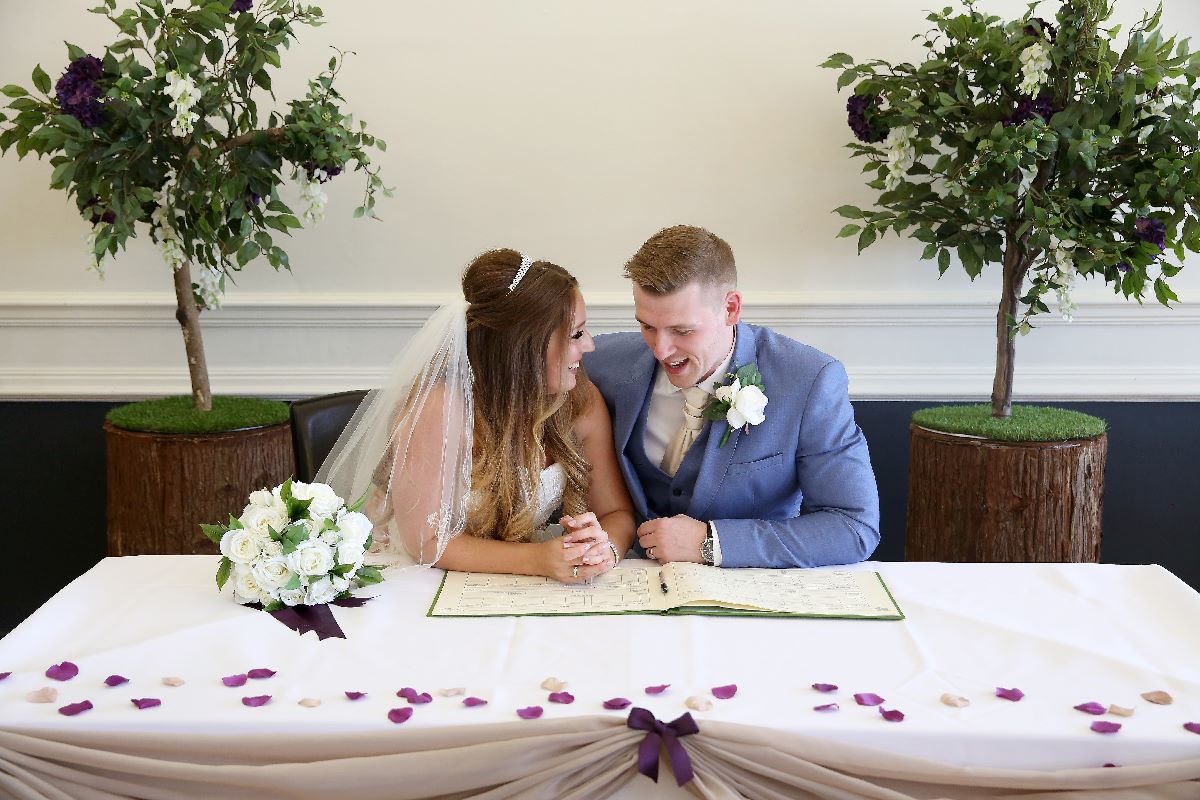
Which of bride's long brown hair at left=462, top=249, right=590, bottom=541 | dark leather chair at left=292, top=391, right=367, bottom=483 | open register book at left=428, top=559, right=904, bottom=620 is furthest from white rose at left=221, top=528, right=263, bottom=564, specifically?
dark leather chair at left=292, top=391, right=367, bottom=483

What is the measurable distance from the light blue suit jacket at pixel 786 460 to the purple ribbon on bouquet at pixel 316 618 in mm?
735

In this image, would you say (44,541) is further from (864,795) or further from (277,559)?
(864,795)

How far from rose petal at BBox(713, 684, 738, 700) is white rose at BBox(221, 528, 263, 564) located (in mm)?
827

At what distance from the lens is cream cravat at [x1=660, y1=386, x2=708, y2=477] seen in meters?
2.48

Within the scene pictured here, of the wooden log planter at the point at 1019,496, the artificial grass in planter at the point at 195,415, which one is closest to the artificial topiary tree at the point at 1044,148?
the wooden log planter at the point at 1019,496

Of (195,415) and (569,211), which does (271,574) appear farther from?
(569,211)

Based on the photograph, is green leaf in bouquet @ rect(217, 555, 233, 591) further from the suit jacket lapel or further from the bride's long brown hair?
the suit jacket lapel

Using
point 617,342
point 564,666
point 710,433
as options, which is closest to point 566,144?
point 617,342

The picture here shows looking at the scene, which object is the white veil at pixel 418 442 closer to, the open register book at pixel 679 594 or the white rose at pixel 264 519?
the open register book at pixel 679 594

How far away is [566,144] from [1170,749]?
2.84m

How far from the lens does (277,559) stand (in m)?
1.89

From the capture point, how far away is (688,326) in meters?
2.36

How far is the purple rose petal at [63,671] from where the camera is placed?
→ 1.63 metres

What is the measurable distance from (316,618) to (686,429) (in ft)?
3.16
